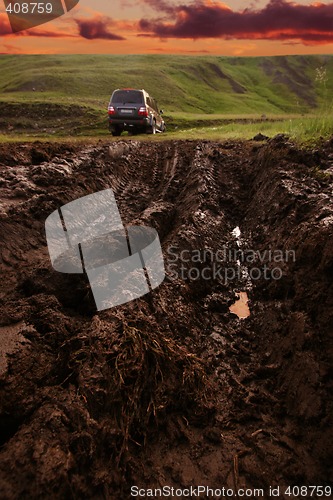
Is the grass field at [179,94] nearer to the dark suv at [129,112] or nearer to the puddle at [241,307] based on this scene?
the dark suv at [129,112]

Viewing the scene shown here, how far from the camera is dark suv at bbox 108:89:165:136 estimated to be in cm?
1359

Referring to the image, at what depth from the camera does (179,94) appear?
152 ft

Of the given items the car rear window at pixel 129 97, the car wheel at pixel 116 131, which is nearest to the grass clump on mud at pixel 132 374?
the car wheel at pixel 116 131

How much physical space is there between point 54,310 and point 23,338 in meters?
0.39

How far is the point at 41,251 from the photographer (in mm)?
4590

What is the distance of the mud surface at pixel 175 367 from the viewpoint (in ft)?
7.47

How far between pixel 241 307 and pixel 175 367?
1.67 metres

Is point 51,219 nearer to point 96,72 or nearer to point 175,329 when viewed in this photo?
point 175,329

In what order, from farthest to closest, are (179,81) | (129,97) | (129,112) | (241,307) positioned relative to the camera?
1. (179,81)
2. (129,97)
3. (129,112)
4. (241,307)

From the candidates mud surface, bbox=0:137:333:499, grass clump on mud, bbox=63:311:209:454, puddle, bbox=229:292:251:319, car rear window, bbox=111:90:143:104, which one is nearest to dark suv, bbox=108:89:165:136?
car rear window, bbox=111:90:143:104

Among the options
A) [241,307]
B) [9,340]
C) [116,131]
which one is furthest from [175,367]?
[116,131]

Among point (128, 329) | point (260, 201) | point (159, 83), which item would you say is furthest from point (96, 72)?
point (128, 329)

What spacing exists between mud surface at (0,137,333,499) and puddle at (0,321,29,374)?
2cm

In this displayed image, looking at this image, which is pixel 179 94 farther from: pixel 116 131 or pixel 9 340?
pixel 9 340
